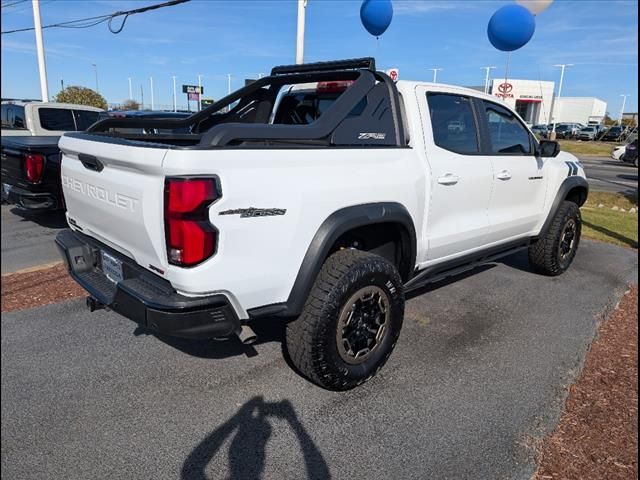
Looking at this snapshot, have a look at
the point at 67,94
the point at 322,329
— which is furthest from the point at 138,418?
the point at 67,94

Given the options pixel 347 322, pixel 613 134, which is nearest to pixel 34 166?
pixel 347 322

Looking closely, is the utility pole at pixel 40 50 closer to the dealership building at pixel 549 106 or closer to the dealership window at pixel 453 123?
the dealership window at pixel 453 123

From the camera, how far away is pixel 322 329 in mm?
2838

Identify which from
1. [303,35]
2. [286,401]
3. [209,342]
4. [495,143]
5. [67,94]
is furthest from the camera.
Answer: [67,94]

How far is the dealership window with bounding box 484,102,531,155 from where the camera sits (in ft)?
14.4

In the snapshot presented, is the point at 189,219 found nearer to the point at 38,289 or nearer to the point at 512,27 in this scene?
the point at 38,289

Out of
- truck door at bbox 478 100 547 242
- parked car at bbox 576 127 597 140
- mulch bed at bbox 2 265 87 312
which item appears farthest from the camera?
parked car at bbox 576 127 597 140

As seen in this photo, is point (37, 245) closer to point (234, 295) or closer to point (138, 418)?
point (138, 418)

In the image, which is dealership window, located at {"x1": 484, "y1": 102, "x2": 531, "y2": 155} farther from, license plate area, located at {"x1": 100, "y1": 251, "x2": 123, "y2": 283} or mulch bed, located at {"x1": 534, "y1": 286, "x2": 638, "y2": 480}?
license plate area, located at {"x1": 100, "y1": 251, "x2": 123, "y2": 283}

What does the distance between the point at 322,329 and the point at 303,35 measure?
746 cm

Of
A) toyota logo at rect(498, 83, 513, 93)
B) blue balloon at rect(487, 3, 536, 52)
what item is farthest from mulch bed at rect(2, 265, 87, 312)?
toyota logo at rect(498, 83, 513, 93)

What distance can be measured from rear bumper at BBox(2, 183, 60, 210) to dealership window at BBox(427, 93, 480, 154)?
4.08 m

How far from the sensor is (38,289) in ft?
15.0

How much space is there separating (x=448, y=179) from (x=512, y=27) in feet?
25.5
